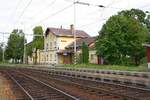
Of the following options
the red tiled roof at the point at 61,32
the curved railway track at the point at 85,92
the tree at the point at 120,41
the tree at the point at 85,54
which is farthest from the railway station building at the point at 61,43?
the curved railway track at the point at 85,92

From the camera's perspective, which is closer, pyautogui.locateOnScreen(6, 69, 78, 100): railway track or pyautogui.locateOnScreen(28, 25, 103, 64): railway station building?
pyautogui.locateOnScreen(6, 69, 78, 100): railway track

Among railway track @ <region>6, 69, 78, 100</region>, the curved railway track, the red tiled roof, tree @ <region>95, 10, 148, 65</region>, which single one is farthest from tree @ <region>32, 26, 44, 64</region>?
the curved railway track

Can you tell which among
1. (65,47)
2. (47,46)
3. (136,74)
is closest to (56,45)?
(65,47)

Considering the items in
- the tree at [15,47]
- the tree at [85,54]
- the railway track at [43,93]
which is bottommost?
the railway track at [43,93]

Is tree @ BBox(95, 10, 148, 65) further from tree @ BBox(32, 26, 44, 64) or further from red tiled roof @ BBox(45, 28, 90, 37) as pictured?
tree @ BBox(32, 26, 44, 64)

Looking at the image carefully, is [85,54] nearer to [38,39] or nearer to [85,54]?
[85,54]

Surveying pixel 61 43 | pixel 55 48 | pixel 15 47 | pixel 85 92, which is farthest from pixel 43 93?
pixel 15 47

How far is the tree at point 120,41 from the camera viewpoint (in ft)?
147

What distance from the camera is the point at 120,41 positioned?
44750mm

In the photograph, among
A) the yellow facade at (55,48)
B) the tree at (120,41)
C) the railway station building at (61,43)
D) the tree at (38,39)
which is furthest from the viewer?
the tree at (38,39)

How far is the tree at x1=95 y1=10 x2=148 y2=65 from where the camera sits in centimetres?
→ 4494

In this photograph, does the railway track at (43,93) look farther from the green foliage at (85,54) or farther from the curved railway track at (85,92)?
the green foliage at (85,54)

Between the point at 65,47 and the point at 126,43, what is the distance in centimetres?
2989

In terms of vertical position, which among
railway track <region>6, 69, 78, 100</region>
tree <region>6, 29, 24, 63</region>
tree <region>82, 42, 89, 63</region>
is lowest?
railway track <region>6, 69, 78, 100</region>
